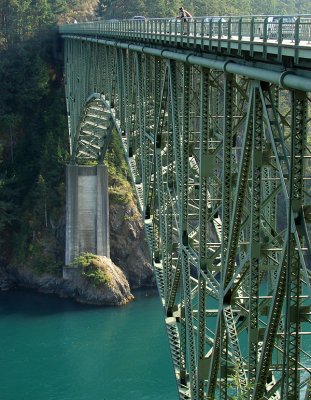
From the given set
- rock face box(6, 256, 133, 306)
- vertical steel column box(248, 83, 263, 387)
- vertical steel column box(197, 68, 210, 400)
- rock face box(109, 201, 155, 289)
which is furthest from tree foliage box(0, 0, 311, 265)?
vertical steel column box(248, 83, 263, 387)

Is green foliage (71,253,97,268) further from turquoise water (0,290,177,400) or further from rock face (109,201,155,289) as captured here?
turquoise water (0,290,177,400)

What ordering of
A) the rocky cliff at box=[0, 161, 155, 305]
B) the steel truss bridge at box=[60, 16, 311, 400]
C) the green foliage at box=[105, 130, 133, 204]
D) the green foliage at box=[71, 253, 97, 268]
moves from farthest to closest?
the green foliage at box=[105, 130, 133, 204] → the rocky cliff at box=[0, 161, 155, 305] → the green foliage at box=[71, 253, 97, 268] → the steel truss bridge at box=[60, 16, 311, 400]

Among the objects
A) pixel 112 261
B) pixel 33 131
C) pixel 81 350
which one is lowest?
pixel 81 350

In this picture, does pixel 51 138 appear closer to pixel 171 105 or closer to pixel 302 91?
pixel 171 105

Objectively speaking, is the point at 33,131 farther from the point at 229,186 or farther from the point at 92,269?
the point at 229,186

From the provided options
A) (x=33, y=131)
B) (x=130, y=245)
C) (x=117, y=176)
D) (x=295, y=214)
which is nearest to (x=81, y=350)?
(x=130, y=245)

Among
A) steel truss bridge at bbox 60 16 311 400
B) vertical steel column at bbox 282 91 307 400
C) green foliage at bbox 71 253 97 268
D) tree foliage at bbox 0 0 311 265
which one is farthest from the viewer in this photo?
tree foliage at bbox 0 0 311 265

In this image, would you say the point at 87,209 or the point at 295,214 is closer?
the point at 295,214

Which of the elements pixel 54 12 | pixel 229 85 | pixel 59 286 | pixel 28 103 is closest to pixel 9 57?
pixel 28 103
